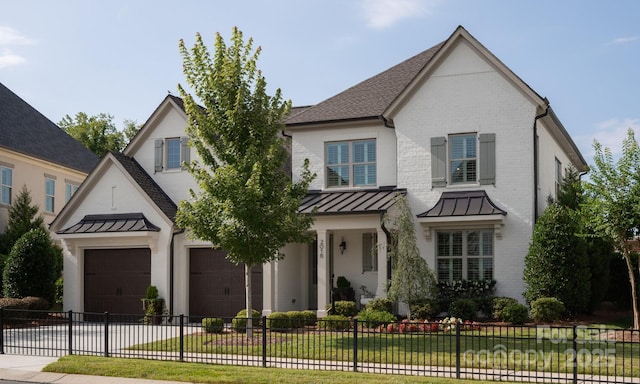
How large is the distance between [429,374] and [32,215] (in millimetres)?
24807

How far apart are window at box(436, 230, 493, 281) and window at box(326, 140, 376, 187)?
3324 mm

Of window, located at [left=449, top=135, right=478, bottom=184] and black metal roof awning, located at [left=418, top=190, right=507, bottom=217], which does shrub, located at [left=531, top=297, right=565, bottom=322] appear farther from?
window, located at [left=449, top=135, right=478, bottom=184]

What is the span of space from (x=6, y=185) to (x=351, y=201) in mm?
17812

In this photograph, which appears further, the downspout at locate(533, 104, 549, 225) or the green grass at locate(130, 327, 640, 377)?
the downspout at locate(533, 104, 549, 225)

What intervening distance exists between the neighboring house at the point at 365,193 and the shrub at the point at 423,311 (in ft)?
5.59

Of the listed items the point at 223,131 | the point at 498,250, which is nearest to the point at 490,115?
the point at 498,250

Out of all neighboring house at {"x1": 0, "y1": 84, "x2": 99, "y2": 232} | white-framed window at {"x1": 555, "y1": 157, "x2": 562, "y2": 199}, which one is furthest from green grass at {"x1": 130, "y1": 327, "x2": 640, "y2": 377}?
neighboring house at {"x1": 0, "y1": 84, "x2": 99, "y2": 232}

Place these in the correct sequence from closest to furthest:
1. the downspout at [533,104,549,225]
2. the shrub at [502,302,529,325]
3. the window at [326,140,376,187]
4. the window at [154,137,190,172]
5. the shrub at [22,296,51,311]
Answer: the shrub at [502,302,529,325] → the downspout at [533,104,549,225] → the shrub at [22,296,51,311] → the window at [326,140,376,187] → the window at [154,137,190,172]

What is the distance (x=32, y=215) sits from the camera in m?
34.0

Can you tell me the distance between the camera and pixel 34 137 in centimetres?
3731

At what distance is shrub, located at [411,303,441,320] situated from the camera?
2227 centimetres

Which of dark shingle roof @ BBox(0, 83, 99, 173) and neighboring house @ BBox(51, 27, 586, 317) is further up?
dark shingle roof @ BBox(0, 83, 99, 173)

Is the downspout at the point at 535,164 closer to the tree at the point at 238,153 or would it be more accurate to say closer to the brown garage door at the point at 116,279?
the tree at the point at 238,153

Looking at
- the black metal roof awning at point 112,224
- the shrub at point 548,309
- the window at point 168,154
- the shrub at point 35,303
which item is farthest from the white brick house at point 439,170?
the shrub at point 35,303
